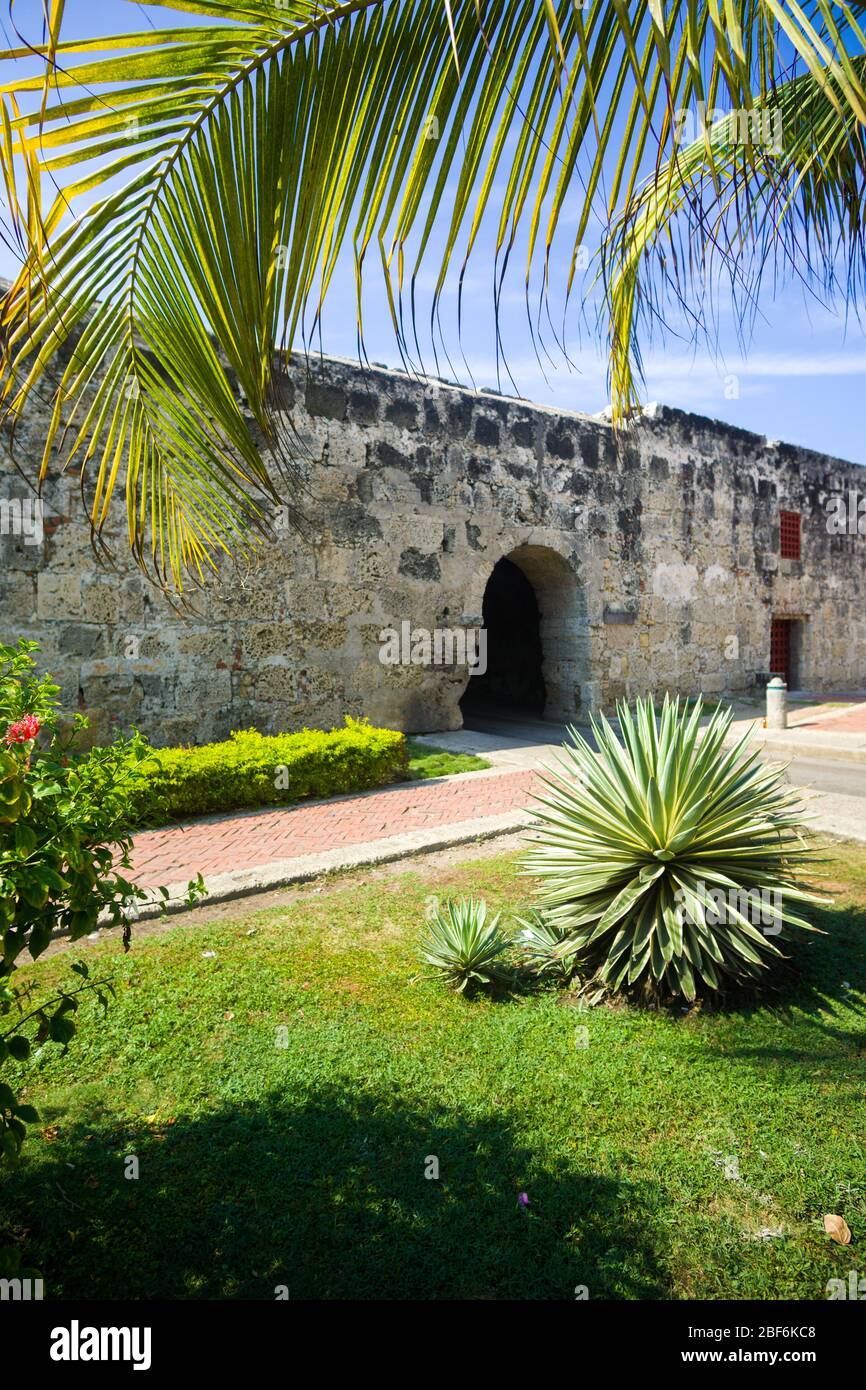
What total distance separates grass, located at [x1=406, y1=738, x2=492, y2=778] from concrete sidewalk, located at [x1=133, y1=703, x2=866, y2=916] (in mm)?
238

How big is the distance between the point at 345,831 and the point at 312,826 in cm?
36

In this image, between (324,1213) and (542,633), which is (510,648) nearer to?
(542,633)

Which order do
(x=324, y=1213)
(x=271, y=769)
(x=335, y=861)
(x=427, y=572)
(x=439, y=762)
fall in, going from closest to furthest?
1. (x=324, y=1213)
2. (x=335, y=861)
3. (x=271, y=769)
4. (x=439, y=762)
5. (x=427, y=572)

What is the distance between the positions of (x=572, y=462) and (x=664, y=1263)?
1158 cm

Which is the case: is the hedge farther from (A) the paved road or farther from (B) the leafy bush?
(B) the leafy bush

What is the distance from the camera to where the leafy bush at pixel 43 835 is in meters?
1.66

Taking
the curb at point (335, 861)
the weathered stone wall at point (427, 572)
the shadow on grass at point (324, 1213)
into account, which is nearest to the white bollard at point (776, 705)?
the weathered stone wall at point (427, 572)

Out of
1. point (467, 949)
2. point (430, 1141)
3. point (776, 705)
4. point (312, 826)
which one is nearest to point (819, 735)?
point (776, 705)

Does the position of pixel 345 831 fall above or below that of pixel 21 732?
below

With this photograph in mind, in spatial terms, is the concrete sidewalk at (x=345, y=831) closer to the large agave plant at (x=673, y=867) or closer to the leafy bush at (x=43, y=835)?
the large agave plant at (x=673, y=867)

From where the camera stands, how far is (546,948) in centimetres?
412

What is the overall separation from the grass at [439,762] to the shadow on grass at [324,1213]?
595cm
